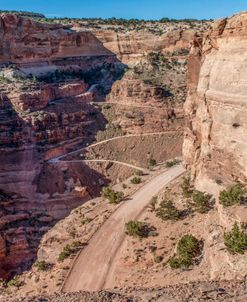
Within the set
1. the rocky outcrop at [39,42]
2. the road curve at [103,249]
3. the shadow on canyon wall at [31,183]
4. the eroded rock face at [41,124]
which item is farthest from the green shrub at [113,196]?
the rocky outcrop at [39,42]

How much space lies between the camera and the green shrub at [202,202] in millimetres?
30305

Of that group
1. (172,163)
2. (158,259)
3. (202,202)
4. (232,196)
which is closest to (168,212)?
(202,202)

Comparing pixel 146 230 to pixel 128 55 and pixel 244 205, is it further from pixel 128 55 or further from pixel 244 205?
pixel 128 55

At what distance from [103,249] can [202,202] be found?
851 centimetres

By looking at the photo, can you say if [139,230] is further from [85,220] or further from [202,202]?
[85,220]

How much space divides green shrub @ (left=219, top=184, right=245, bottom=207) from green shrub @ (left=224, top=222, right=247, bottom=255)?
9.40ft

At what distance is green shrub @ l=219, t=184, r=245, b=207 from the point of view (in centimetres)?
2586

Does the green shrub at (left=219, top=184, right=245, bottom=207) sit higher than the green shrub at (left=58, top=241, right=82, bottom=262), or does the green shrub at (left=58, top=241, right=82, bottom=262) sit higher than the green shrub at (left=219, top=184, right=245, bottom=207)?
the green shrub at (left=219, top=184, right=245, bottom=207)

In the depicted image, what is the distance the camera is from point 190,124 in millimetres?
37750

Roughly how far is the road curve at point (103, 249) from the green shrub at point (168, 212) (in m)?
3.31

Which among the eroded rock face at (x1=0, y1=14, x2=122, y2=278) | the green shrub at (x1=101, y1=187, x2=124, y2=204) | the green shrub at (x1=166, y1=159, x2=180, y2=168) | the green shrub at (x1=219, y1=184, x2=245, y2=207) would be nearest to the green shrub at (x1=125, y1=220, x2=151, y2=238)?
the green shrub at (x1=219, y1=184, x2=245, y2=207)

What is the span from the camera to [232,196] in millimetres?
26234

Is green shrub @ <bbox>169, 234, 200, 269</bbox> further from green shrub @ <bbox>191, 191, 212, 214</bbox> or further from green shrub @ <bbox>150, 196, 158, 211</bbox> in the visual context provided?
green shrub @ <bbox>150, 196, 158, 211</bbox>

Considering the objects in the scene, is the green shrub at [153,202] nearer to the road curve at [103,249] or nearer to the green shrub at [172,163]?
the road curve at [103,249]
